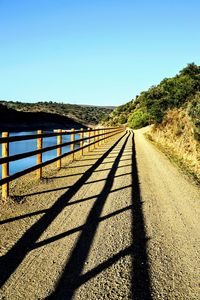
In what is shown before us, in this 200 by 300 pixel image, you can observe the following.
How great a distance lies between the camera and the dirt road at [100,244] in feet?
12.9

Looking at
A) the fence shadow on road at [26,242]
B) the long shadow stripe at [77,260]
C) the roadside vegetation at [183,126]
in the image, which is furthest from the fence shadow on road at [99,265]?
the roadside vegetation at [183,126]

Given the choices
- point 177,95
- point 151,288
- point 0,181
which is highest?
point 177,95

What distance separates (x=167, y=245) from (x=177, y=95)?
27.9 metres

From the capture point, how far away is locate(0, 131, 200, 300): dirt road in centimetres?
393

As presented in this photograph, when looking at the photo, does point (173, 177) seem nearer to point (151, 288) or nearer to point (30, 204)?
point (30, 204)

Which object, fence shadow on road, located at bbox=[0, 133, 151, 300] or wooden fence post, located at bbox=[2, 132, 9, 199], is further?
wooden fence post, located at bbox=[2, 132, 9, 199]

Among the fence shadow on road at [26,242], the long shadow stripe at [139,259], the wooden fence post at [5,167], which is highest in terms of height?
the wooden fence post at [5,167]

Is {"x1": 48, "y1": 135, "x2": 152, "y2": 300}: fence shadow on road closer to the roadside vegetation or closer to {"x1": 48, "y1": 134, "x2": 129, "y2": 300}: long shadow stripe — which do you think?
{"x1": 48, "y1": 134, "x2": 129, "y2": 300}: long shadow stripe

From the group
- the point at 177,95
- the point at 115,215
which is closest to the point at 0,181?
the point at 115,215

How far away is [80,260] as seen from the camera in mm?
4547

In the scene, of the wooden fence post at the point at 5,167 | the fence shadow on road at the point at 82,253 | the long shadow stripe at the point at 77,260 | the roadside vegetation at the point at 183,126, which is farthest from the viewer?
the roadside vegetation at the point at 183,126

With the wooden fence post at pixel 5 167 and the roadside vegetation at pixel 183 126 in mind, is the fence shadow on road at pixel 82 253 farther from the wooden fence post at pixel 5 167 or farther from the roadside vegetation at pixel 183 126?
→ the roadside vegetation at pixel 183 126

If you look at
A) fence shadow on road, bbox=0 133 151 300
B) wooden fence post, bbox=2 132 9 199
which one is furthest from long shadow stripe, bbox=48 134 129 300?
wooden fence post, bbox=2 132 9 199

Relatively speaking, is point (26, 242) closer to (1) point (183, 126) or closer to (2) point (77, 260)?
(2) point (77, 260)
